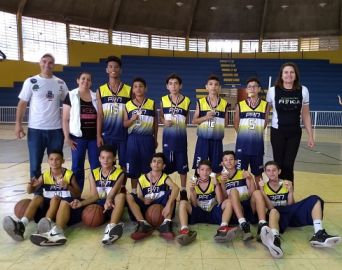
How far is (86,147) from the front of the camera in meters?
4.20

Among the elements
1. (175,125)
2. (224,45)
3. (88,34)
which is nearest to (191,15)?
(224,45)

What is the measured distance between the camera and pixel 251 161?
13.8 feet

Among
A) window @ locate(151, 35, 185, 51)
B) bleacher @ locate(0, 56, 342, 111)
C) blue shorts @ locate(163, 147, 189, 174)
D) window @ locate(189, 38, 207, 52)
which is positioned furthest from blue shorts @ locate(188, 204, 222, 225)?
window @ locate(189, 38, 207, 52)

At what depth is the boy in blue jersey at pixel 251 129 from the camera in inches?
161

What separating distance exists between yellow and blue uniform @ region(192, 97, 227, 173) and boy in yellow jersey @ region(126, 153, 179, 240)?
2.17 ft

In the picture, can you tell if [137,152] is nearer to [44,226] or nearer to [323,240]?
[44,226]

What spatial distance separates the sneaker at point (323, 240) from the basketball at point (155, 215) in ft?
4.76

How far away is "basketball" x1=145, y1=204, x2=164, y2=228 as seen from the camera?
3.48 m

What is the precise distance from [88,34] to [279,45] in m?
11.6

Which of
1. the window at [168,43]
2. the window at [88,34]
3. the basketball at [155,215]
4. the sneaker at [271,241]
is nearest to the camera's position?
the sneaker at [271,241]

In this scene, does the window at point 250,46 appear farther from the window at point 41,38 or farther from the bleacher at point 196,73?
the window at point 41,38

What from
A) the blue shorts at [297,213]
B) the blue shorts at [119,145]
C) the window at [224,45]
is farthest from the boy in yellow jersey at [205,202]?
the window at [224,45]

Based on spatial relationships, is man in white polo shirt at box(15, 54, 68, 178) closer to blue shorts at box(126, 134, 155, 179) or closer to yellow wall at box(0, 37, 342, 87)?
blue shorts at box(126, 134, 155, 179)

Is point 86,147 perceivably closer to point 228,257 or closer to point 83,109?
point 83,109
